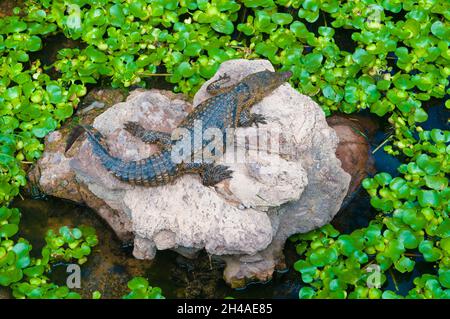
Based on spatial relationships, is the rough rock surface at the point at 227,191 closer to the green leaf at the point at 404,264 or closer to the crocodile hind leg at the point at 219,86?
the crocodile hind leg at the point at 219,86

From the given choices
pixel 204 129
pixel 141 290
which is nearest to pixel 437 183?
pixel 204 129

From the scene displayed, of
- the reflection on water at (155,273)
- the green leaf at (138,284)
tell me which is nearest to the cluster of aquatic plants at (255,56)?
the reflection on water at (155,273)

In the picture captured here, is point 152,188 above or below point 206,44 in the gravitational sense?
below

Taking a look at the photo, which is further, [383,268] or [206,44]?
[206,44]

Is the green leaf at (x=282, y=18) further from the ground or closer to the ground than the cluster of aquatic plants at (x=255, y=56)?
further from the ground

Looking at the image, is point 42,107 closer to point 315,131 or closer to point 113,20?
point 113,20

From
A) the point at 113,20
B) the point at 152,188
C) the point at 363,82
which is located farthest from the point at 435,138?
the point at 113,20

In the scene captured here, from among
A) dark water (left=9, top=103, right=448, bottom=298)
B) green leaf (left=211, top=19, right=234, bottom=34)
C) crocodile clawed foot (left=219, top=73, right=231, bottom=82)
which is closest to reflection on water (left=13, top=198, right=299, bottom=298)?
dark water (left=9, top=103, right=448, bottom=298)
